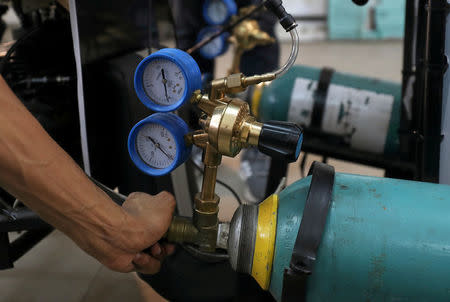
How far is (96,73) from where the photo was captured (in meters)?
0.80

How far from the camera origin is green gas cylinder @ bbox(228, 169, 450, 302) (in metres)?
0.49

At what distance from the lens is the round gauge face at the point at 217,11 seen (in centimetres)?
139

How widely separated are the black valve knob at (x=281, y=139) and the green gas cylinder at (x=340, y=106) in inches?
26.4

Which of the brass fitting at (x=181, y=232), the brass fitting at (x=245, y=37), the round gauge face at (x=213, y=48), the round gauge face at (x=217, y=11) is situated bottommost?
the brass fitting at (x=181, y=232)

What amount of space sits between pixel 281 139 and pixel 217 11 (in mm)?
1008

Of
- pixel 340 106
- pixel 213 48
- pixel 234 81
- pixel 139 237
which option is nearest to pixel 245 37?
pixel 213 48

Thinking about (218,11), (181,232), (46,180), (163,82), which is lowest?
(181,232)

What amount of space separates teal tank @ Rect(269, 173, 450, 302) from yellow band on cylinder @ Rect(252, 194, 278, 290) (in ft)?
0.03

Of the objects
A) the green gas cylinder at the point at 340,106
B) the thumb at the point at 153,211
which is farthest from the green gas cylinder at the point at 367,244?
the green gas cylinder at the point at 340,106

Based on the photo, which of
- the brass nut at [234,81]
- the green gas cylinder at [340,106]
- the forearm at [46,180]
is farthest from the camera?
the green gas cylinder at [340,106]

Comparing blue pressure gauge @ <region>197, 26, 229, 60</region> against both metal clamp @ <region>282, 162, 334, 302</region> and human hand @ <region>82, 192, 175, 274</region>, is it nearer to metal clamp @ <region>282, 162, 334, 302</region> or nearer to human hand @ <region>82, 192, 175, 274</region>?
human hand @ <region>82, 192, 175, 274</region>

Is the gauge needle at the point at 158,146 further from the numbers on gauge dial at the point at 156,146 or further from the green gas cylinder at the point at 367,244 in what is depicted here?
the green gas cylinder at the point at 367,244

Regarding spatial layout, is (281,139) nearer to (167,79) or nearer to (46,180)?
(167,79)

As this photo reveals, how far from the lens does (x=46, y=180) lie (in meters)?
0.50
